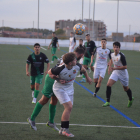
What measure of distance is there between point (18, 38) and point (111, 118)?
127ft

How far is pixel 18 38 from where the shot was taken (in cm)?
4359

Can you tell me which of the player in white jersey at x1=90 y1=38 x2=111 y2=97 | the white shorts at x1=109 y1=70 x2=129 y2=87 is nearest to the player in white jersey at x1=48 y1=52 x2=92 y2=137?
the white shorts at x1=109 y1=70 x2=129 y2=87

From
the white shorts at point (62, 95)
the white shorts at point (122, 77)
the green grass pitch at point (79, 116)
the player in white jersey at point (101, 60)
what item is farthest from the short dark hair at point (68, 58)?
the player in white jersey at point (101, 60)

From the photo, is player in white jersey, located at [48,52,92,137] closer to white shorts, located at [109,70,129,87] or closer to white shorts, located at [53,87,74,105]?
white shorts, located at [53,87,74,105]

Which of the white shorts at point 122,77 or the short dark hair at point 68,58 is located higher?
the short dark hair at point 68,58

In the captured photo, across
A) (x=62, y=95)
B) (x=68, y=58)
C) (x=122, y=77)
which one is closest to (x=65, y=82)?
(x=62, y=95)

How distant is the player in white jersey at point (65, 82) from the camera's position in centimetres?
478

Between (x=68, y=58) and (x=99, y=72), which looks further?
(x=99, y=72)

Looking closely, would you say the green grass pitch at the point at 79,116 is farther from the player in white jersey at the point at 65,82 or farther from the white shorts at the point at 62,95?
the white shorts at the point at 62,95

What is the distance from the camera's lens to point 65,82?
5023 mm

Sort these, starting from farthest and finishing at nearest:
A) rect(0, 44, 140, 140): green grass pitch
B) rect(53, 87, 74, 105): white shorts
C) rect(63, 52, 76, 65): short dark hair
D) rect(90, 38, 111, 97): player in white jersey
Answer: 1. rect(90, 38, 111, 97): player in white jersey
2. rect(0, 44, 140, 140): green grass pitch
3. rect(53, 87, 74, 105): white shorts
4. rect(63, 52, 76, 65): short dark hair

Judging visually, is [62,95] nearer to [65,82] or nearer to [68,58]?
[65,82]

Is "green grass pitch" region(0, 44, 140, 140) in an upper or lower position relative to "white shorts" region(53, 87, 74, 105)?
lower

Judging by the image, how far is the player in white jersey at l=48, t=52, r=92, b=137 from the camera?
4.78 metres
